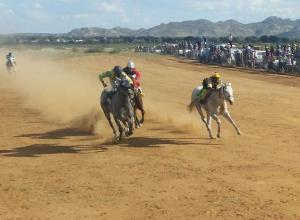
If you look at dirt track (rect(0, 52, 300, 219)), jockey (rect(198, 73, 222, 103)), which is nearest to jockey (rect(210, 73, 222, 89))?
jockey (rect(198, 73, 222, 103))

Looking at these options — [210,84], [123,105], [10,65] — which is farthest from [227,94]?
[10,65]

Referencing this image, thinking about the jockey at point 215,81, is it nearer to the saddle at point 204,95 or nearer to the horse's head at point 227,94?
the saddle at point 204,95

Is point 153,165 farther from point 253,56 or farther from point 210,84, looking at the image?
point 253,56

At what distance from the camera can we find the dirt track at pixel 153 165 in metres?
10.3

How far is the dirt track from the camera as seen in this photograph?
10.3m

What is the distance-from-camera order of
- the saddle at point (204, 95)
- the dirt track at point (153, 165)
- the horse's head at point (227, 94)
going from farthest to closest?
the saddle at point (204, 95) → the horse's head at point (227, 94) → the dirt track at point (153, 165)

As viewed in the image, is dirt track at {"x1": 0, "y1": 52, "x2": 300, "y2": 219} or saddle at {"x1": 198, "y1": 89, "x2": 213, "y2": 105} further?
saddle at {"x1": 198, "y1": 89, "x2": 213, "y2": 105}

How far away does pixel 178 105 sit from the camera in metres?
24.5

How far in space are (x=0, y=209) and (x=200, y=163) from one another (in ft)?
16.5

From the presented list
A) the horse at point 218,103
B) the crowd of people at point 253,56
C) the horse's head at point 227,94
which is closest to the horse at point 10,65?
the crowd of people at point 253,56

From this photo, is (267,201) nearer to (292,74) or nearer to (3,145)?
(3,145)

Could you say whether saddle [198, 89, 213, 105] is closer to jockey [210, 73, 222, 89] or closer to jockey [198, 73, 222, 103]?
jockey [198, 73, 222, 103]

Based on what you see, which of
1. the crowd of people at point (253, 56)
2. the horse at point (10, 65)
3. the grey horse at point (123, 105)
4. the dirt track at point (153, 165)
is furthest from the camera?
the horse at point (10, 65)

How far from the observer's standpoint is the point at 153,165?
532 inches
